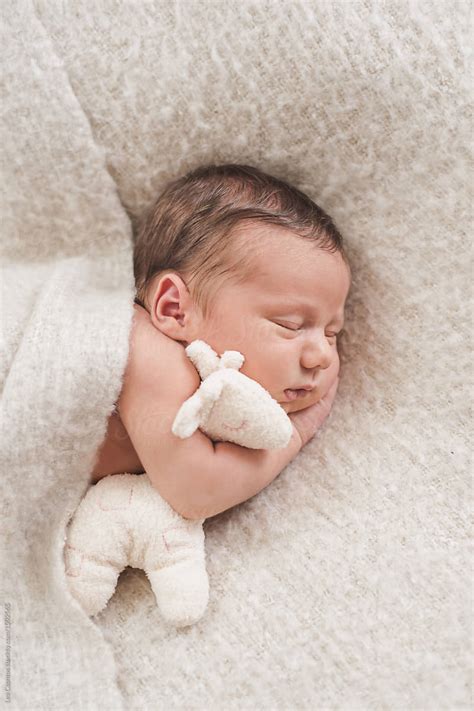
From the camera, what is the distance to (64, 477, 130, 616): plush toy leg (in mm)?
1234

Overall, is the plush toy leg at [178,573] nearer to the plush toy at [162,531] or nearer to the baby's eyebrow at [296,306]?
the plush toy at [162,531]

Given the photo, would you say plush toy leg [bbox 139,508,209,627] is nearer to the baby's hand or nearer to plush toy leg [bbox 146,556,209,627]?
plush toy leg [bbox 146,556,209,627]

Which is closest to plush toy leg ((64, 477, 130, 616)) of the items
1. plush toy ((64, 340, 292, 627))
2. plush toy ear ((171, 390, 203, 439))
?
plush toy ((64, 340, 292, 627))

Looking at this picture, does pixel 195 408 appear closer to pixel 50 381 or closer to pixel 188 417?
pixel 188 417

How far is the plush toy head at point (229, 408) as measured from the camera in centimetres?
114

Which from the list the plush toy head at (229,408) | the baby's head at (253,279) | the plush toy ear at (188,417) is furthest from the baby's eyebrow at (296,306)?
the plush toy ear at (188,417)

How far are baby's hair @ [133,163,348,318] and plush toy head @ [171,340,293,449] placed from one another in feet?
0.31

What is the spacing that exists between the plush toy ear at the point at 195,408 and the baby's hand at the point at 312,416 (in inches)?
10.1

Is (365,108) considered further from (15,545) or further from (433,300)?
(15,545)

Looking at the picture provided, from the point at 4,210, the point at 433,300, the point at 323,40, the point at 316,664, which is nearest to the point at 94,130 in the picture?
the point at 4,210

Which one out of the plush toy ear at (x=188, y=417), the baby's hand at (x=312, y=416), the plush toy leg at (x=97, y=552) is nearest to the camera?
the plush toy ear at (x=188, y=417)

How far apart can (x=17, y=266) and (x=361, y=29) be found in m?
0.71

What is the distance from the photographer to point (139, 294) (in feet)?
4.43

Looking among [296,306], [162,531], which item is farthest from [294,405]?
[162,531]
